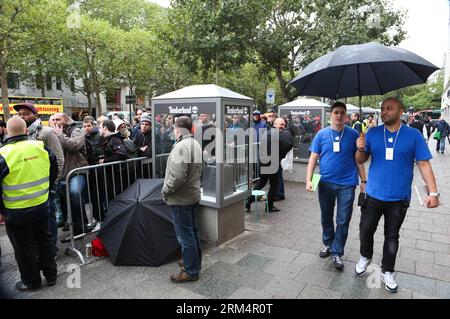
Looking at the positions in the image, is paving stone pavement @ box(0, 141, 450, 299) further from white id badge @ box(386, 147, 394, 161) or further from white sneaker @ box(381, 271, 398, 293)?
white id badge @ box(386, 147, 394, 161)

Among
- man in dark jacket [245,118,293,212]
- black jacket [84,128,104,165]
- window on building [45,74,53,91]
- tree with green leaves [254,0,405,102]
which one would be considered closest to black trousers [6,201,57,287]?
black jacket [84,128,104,165]

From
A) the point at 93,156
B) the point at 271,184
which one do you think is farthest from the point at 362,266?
the point at 93,156

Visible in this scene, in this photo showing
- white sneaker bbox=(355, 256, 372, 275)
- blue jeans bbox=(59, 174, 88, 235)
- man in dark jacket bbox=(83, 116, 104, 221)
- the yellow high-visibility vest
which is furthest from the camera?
man in dark jacket bbox=(83, 116, 104, 221)

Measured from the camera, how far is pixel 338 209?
12.9ft

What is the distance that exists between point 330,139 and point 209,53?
10665 millimetres

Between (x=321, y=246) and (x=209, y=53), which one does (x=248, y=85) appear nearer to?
(x=209, y=53)

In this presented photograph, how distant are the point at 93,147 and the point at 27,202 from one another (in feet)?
6.84

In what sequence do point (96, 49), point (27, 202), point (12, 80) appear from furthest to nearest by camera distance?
1. point (12, 80)
2. point (96, 49)
3. point (27, 202)

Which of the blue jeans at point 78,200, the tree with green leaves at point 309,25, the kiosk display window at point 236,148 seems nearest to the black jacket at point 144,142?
the blue jeans at point 78,200

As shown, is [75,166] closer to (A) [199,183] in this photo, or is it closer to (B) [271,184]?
(A) [199,183]

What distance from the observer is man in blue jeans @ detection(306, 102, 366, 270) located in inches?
151

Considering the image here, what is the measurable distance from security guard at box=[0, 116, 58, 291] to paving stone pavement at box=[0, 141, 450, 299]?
0.26 meters

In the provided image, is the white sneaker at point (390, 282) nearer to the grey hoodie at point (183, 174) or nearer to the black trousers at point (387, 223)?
the black trousers at point (387, 223)

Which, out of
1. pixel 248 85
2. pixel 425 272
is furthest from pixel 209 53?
pixel 248 85
